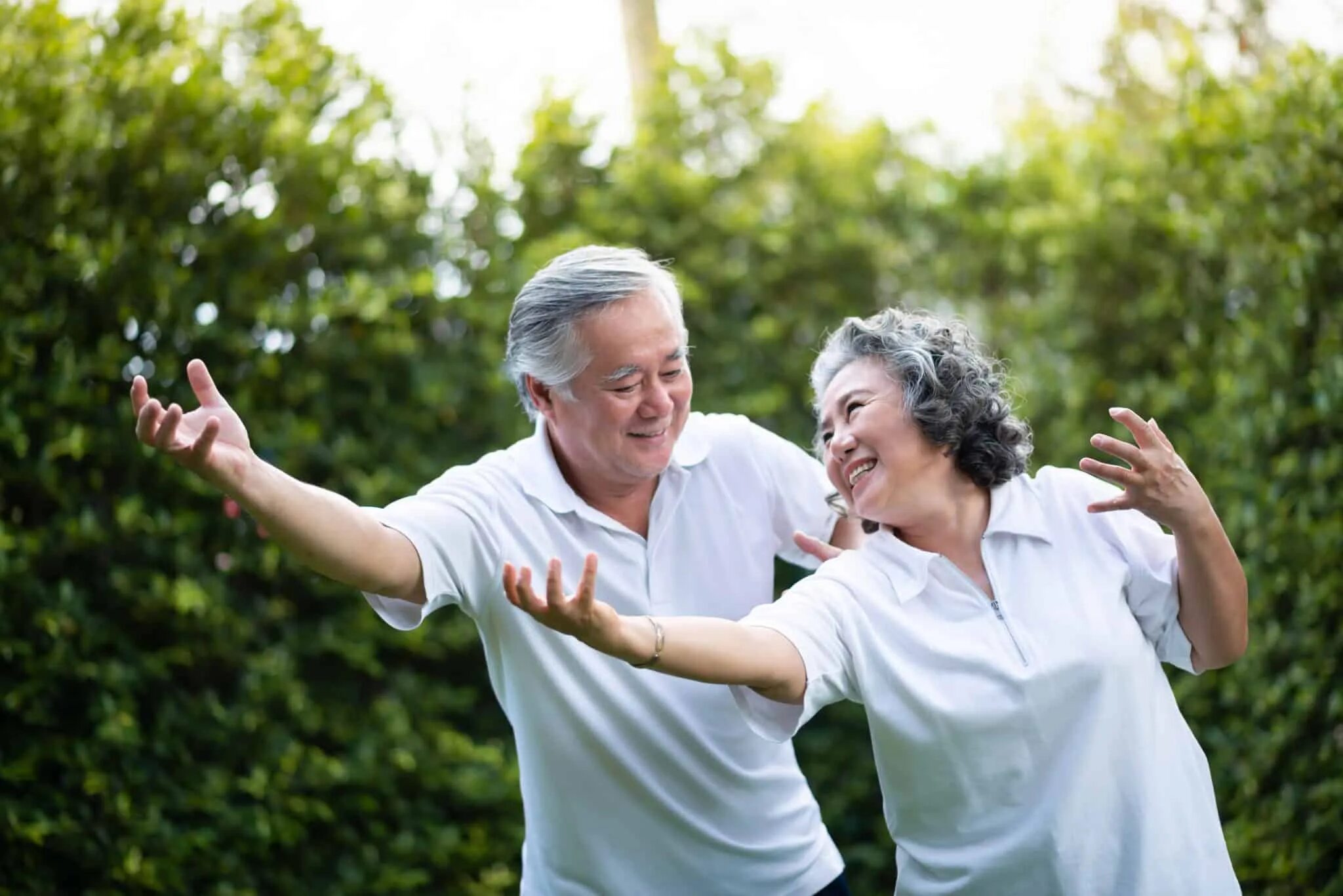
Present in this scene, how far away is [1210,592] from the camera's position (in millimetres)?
2189

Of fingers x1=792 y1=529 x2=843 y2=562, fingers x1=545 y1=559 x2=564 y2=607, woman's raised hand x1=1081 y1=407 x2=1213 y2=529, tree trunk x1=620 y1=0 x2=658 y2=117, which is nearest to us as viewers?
fingers x1=545 y1=559 x2=564 y2=607

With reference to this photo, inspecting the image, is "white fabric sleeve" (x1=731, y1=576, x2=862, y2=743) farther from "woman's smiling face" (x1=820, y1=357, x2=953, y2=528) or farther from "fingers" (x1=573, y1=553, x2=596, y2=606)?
"fingers" (x1=573, y1=553, x2=596, y2=606)

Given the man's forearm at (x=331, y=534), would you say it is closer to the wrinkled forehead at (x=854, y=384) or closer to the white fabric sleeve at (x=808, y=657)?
the white fabric sleeve at (x=808, y=657)

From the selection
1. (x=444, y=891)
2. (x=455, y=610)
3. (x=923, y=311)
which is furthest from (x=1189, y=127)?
(x=444, y=891)

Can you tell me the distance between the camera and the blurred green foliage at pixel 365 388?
3561 millimetres

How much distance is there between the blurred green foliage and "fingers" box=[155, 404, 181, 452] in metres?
1.77

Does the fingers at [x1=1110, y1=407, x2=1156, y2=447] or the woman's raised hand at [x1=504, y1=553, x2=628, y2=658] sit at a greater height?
the fingers at [x1=1110, y1=407, x2=1156, y2=447]

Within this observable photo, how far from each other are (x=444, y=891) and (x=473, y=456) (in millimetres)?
A: 1379

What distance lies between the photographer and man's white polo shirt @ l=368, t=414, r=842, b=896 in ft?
7.84

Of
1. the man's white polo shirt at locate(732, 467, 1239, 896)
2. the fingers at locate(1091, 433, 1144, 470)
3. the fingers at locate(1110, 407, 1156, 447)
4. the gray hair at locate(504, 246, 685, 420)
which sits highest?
the gray hair at locate(504, 246, 685, 420)

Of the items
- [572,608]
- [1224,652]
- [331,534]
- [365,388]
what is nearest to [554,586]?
[572,608]

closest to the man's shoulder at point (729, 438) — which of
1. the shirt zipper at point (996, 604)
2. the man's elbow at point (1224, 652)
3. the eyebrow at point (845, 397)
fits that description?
the eyebrow at point (845, 397)

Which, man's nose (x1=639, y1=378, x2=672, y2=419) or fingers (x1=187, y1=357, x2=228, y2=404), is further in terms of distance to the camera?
man's nose (x1=639, y1=378, x2=672, y2=419)

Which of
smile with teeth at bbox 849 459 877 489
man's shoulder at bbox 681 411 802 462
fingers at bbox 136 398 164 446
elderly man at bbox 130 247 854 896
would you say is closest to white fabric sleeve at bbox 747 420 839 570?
man's shoulder at bbox 681 411 802 462
